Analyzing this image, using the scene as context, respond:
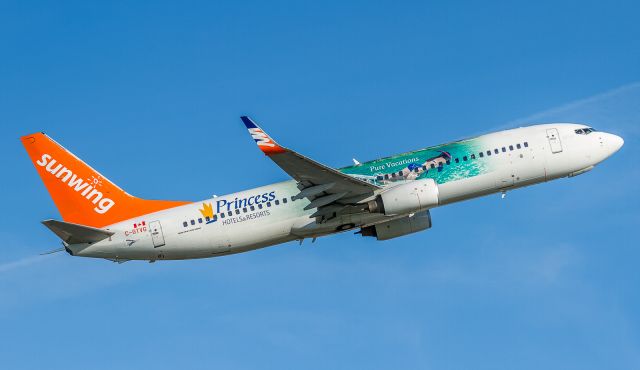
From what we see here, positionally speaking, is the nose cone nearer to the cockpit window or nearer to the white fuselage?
the cockpit window

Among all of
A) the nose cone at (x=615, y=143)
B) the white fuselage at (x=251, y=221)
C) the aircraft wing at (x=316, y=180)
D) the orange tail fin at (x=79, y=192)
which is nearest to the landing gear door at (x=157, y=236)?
the white fuselage at (x=251, y=221)

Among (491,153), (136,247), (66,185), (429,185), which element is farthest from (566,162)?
(66,185)

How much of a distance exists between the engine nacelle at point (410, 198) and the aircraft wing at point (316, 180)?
3.73ft

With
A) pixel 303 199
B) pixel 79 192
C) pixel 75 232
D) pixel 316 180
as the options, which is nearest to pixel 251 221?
pixel 303 199

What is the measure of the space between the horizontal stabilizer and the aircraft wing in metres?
13.2

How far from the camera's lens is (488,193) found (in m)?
66.9

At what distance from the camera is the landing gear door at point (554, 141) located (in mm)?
67375

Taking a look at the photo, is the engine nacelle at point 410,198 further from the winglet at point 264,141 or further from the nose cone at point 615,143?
the nose cone at point 615,143

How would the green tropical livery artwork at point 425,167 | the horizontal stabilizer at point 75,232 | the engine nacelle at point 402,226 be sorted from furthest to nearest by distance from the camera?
the engine nacelle at point 402,226 → the green tropical livery artwork at point 425,167 → the horizontal stabilizer at point 75,232

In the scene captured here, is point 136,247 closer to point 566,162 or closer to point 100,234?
point 100,234

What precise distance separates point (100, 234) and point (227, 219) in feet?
27.5

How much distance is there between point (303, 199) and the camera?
214ft

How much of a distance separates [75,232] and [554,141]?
3285 cm

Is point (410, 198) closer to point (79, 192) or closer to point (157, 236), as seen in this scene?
point (157, 236)
